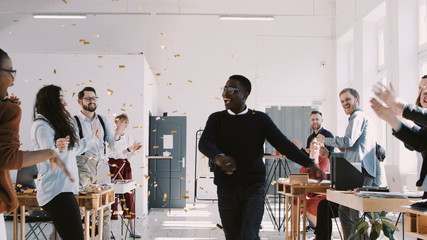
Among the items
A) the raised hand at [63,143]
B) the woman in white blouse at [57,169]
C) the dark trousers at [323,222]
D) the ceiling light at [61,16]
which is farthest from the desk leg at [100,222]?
the ceiling light at [61,16]

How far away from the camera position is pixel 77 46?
14344 millimetres

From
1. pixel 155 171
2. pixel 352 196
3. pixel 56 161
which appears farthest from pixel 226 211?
pixel 155 171

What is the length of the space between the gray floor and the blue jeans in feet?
13.2

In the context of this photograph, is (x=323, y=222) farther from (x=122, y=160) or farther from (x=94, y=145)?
(x=122, y=160)

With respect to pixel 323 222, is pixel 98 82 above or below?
above

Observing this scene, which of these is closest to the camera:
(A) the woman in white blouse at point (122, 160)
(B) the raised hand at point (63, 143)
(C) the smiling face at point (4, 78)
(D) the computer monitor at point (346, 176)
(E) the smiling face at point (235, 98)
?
(C) the smiling face at point (4, 78)

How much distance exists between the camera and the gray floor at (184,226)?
807 cm

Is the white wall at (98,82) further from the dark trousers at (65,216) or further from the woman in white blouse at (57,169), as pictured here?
the dark trousers at (65,216)

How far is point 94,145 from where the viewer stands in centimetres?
568

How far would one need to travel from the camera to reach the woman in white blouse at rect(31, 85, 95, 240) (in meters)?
3.84

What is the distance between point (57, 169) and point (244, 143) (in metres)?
1.33

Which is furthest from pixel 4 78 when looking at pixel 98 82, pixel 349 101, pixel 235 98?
pixel 98 82

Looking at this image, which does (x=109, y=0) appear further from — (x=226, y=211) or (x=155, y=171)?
(x=226, y=211)

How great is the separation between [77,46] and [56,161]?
40.4 feet
